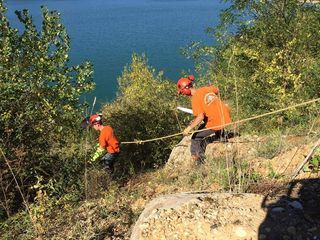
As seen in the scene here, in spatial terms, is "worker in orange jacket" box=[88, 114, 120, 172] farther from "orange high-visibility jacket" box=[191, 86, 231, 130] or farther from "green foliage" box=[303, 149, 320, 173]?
Result: "green foliage" box=[303, 149, 320, 173]

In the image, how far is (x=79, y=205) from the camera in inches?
273

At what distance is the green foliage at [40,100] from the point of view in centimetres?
855

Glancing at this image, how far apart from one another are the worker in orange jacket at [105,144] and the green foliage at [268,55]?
9.92ft

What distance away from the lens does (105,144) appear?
10.1m

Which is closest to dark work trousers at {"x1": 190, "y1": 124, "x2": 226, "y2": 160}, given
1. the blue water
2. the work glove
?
the work glove

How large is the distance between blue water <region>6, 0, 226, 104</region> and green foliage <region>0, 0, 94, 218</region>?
24.6 metres

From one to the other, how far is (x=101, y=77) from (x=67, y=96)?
38.4 metres

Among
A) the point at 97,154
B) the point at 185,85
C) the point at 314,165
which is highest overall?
the point at 185,85

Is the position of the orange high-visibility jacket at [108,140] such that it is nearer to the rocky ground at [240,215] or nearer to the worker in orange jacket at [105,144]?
the worker in orange jacket at [105,144]

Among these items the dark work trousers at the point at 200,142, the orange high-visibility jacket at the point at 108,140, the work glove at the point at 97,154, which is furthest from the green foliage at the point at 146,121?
the dark work trousers at the point at 200,142

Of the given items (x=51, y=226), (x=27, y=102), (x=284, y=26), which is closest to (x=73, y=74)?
(x=27, y=102)

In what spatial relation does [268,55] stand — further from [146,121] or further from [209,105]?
[209,105]

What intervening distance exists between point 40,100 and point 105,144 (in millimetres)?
1792

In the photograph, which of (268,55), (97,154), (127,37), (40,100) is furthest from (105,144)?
(127,37)
